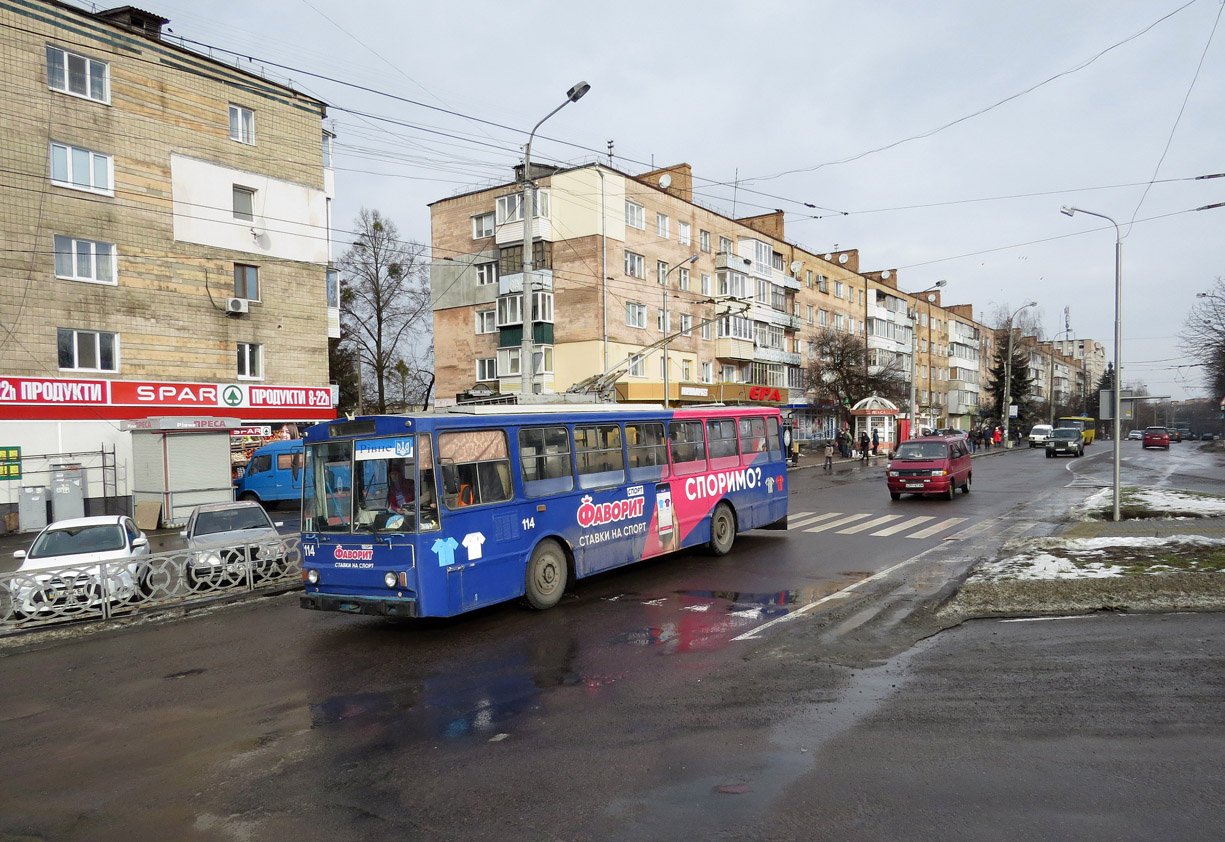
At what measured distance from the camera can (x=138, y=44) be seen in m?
24.4

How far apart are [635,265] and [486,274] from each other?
8682mm

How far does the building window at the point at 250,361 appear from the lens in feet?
90.0

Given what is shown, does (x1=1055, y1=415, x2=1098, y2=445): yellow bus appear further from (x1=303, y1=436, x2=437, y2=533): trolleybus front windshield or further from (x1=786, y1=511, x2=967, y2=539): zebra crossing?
(x1=303, y1=436, x2=437, y2=533): trolleybus front windshield

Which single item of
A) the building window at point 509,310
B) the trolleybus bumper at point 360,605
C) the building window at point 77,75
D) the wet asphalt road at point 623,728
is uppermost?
the building window at point 77,75

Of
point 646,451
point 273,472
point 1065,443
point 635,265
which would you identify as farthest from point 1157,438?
point 273,472

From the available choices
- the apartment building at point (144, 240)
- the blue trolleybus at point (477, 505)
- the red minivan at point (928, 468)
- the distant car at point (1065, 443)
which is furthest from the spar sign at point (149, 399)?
the distant car at point (1065, 443)

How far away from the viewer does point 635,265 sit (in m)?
43.8

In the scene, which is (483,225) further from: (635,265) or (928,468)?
(928,468)

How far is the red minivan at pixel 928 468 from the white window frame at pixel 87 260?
2502cm

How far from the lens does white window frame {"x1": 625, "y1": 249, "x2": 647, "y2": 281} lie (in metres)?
43.0

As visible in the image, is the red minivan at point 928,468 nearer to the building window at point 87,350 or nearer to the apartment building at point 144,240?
A: the apartment building at point 144,240

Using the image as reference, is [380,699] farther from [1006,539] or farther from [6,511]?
[6,511]

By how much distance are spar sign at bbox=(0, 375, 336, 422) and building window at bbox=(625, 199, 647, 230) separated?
20.1 m

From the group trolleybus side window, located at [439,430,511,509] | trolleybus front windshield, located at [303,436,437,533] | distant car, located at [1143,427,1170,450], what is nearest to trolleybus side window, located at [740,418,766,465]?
trolleybus side window, located at [439,430,511,509]
